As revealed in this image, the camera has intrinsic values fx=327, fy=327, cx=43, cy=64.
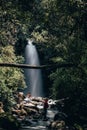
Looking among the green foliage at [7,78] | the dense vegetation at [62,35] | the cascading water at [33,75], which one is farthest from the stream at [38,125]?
the cascading water at [33,75]

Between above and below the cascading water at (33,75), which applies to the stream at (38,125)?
below

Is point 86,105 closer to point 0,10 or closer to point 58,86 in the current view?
point 58,86

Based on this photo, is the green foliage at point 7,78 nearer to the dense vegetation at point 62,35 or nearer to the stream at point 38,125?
the dense vegetation at point 62,35

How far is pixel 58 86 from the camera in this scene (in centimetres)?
3022

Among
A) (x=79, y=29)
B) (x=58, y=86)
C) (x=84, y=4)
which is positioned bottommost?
(x=58, y=86)

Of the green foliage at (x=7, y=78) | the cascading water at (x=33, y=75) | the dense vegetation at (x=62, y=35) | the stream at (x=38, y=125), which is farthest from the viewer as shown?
the cascading water at (x=33, y=75)

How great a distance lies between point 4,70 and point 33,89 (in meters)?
25.8

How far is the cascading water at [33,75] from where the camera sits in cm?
5783

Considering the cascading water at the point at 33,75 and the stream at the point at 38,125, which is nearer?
the stream at the point at 38,125

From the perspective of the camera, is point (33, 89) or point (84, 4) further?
point (33, 89)

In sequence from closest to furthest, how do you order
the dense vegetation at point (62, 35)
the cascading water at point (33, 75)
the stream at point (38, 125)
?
the dense vegetation at point (62, 35), the stream at point (38, 125), the cascading water at point (33, 75)

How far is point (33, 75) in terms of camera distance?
60.3 meters

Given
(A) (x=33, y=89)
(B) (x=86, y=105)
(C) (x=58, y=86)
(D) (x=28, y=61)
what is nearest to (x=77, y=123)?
(B) (x=86, y=105)

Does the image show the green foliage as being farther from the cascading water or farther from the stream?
the cascading water
